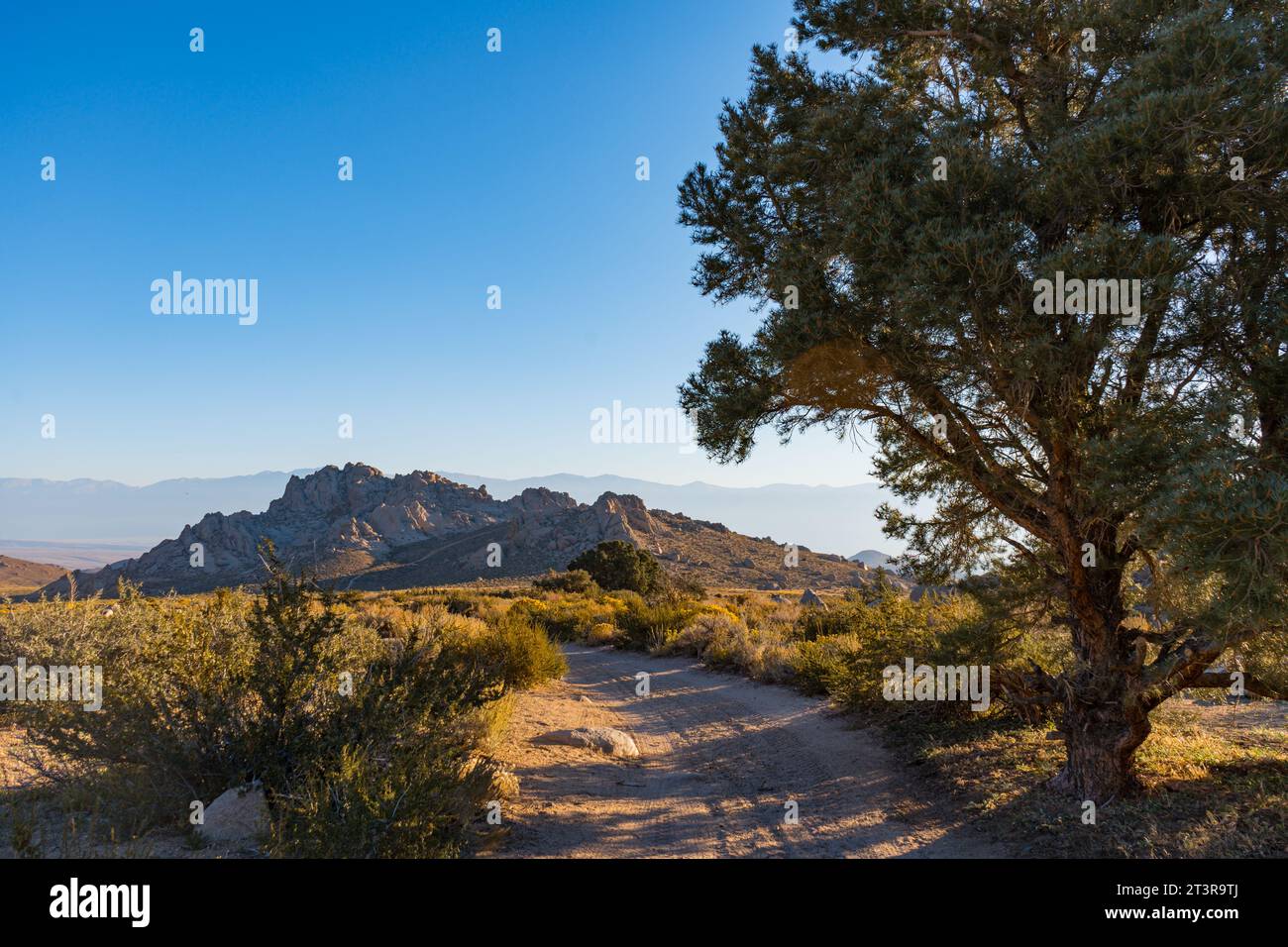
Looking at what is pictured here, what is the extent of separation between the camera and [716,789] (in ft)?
25.0

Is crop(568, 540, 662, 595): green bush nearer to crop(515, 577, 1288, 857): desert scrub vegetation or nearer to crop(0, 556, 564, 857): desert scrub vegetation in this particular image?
crop(515, 577, 1288, 857): desert scrub vegetation

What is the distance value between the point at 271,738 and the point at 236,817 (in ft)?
2.49

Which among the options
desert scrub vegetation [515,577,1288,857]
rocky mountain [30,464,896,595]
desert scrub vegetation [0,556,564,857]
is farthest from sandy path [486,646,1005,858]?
rocky mountain [30,464,896,595]

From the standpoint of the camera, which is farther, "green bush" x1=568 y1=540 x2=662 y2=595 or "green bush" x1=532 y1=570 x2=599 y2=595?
"green bush" x1=568 y1=540 x2=662 y2=595

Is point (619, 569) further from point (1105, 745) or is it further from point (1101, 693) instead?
point (1101, 693)

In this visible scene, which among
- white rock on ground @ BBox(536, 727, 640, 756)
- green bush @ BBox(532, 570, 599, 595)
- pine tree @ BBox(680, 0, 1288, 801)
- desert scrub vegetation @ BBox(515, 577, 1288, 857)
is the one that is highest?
pine tree @ BBox(680, 0, 1288, 801)

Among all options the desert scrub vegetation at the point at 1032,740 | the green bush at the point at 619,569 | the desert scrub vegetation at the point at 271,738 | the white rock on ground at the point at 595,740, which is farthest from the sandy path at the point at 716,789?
the green bush at the point at 619,569

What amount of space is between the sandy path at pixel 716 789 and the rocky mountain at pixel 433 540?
40216mm

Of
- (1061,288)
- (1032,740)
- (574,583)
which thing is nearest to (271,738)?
(1061,288)

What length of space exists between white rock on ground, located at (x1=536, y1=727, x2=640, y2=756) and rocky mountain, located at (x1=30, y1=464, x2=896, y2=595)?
42.2 meters

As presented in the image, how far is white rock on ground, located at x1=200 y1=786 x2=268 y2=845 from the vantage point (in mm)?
4824

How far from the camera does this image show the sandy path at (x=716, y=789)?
5.79m

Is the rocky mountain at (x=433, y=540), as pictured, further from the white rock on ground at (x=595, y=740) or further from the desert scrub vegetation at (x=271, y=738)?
the desert scrub vegetation at (x=271, y=738)

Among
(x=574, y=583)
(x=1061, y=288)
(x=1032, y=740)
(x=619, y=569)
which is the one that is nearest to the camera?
(x=1061, y=288)
